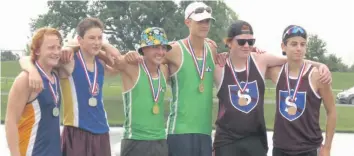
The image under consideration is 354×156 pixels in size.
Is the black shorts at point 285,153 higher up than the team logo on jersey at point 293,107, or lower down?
lower down

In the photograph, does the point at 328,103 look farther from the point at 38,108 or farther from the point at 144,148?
the point at 38,108

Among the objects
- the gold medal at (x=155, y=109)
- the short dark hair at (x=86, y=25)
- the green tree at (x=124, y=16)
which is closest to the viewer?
the short dark hair at (x=86, y=25)

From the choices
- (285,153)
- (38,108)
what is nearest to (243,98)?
(285,153)

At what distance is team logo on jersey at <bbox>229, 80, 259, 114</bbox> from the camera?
5344mm

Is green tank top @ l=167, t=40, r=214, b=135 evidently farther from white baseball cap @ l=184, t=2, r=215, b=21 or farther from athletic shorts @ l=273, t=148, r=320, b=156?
athletic shorts @ l=273, t=148, r=320, b=156

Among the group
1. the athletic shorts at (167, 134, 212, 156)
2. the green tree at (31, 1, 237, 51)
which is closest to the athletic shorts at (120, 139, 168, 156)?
the athletic shorts at (167, 134, 212, 156)

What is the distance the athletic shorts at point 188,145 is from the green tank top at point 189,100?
0.05m

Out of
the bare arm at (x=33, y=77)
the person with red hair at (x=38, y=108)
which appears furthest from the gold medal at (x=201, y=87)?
the bare arm at (x=33, y=77)

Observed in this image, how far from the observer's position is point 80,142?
4.98m

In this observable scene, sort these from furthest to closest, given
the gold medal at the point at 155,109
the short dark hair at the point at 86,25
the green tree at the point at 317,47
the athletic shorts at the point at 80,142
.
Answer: the green tree at the point at 317,47, the gold medal at the point at 155,109, the short dark hair at the point at 86,25, the athletic shorts at the point at 80,142

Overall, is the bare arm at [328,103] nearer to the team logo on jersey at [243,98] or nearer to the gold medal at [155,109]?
the team logo on jersey at [243,98]

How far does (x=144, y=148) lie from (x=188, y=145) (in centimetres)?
49

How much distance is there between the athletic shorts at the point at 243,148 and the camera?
210 inches

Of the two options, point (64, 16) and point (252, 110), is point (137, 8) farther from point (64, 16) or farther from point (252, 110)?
point (252, 110)
